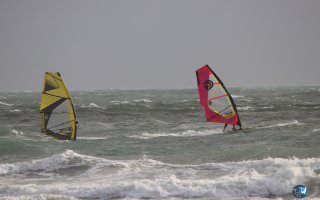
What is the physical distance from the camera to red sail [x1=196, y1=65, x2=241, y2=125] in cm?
2237

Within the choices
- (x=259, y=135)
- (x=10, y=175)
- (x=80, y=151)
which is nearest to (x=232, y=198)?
(x=10, y=175)

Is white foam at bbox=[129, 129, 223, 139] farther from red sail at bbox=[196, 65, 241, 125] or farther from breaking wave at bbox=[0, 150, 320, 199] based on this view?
breaking wave at bbox=[0, 150, 320, 199]

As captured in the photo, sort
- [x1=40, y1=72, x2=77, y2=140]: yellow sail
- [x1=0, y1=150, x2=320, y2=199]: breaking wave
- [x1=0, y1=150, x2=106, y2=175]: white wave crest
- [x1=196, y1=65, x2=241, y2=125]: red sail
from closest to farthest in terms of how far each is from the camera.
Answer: [x1=0, y1=150, x2=320, y2=199]: breaking wave < [x1=0, y1=150, x2=106, y2=175]: white wave crest < [x1=40, y1=72, x2=77, y2=140]: yellow sail < [x1=196, y1=65, x2=241, y2=125]: red sail

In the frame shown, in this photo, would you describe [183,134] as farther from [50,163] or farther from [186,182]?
[186,182]

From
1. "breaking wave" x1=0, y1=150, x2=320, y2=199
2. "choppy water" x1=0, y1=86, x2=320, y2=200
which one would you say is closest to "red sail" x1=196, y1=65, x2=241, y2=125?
"choppy water" x1=0, y1=86, x2=320, y2=200

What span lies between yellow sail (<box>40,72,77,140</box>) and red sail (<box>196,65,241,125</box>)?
5.75 m

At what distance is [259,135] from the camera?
71.7 ft

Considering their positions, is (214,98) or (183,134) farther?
(183,134)

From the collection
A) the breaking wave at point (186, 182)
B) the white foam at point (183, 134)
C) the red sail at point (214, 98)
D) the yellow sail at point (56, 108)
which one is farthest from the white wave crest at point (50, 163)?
the red sail at point (214, 98)

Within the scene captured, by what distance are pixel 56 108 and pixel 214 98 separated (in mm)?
6852

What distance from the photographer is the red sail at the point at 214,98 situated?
22369mm

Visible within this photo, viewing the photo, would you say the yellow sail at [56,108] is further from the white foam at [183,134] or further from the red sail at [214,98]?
the red sail at [214,98]

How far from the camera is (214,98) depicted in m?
22.6

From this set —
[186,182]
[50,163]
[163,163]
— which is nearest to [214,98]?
[163,163]
